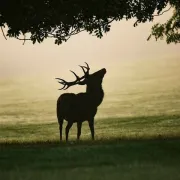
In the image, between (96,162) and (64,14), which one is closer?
(96,162)

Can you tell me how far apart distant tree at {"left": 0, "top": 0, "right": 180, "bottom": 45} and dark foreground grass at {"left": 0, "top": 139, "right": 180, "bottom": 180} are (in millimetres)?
3288

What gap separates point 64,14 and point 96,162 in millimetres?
4630

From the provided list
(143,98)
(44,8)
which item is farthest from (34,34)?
(143,98)

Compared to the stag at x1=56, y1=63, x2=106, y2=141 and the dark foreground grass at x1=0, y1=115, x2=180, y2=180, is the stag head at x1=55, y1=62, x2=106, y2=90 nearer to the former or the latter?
the stag at x1=56, y1=63, x2=106, y2=141

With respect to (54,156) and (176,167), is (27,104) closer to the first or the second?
(54,156)

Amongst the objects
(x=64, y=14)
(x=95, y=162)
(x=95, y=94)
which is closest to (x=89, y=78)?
(x=95, y=94)

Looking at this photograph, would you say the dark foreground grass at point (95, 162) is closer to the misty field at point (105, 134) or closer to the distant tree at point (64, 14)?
the misty field at point (105, 134)

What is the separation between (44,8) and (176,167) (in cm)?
566

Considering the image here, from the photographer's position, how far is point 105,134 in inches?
656

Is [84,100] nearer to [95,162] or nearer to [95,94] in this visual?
[95,94]

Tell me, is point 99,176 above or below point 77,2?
below

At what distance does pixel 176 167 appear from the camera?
858 centimetres

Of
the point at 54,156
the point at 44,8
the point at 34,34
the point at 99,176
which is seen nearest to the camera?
the point at 99,176

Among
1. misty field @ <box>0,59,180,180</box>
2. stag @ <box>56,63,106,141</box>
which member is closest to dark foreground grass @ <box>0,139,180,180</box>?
misty field @ <box>0,59,180,180</box>
